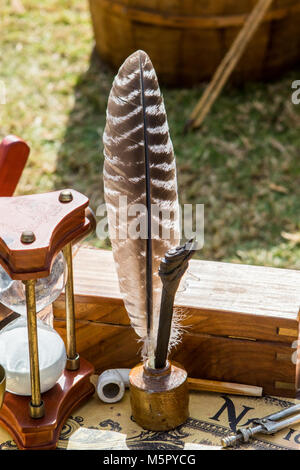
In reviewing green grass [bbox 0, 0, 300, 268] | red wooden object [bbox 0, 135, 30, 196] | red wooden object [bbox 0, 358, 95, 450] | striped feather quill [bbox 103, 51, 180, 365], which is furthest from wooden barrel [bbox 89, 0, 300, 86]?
red wooden object [bbox 0, 358, 95, 450]

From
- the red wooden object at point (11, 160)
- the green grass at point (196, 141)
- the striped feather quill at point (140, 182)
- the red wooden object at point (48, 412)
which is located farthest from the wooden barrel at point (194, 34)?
the red wooden object at point (48, 412)

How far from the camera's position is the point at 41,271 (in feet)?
3.39

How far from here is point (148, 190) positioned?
118 cm

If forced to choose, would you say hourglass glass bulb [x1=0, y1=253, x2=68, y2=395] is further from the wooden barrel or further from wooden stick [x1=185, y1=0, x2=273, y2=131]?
the wooden barrel

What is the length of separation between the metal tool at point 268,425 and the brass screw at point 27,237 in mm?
493

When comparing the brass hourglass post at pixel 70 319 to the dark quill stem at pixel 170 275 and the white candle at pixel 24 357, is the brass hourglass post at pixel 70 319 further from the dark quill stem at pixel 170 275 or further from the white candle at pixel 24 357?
the dark quill stem at pixel 170 275

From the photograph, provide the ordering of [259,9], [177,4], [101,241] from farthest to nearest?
1. [177,4]
2. [259,9]
3. [101,241]

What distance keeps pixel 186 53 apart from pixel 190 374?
2.64 metres

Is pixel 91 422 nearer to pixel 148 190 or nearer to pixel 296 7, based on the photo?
pixel 148 190

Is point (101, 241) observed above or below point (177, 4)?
below

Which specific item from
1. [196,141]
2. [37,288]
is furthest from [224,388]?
[196,141]

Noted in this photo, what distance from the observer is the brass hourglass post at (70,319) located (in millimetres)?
1221

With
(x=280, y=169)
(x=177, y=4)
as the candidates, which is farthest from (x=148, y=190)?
(x=177, y=4)

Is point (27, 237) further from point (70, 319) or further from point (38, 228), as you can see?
point (70, 319)
